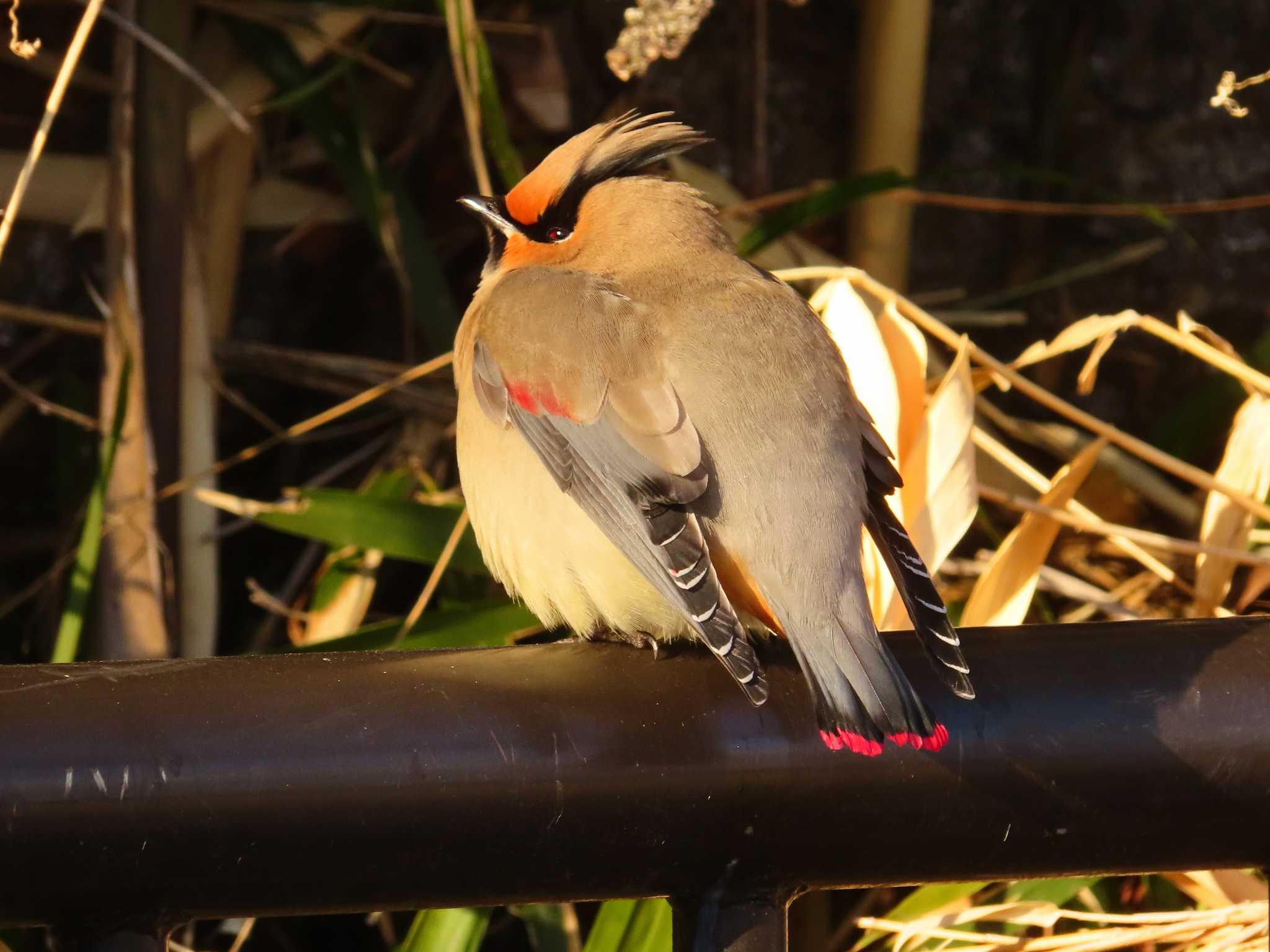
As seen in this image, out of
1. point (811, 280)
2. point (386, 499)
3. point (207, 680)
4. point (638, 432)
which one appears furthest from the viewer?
point (811, 280)

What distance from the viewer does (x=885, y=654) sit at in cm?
162

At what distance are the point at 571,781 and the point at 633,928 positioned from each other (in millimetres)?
1239

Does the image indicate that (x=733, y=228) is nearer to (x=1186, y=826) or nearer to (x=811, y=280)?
(x=811, y=280)

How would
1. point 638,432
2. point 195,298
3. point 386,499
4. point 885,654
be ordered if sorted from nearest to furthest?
1. point 885,654
2. point 638,432
3. point 386,499
4. point 195,298

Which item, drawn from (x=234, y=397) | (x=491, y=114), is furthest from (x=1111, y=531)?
(x=234, y=397)

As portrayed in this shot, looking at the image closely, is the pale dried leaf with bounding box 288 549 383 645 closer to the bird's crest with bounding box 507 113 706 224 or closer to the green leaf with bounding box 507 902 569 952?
the green leaf with bounding box 507 902 569 952

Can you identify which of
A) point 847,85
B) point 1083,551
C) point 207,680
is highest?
point 847,85

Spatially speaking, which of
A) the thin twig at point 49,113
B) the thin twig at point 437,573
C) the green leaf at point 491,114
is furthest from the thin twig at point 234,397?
the thin twig at point 49,113

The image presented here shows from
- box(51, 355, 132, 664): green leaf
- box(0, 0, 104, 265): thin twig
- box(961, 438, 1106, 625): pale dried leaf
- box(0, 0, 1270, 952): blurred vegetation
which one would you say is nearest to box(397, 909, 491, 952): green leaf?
box(0, 0, 1270, 952): blurred vegetation

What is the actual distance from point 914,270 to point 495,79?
46.6 inches

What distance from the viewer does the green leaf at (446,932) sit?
2428 millimetres

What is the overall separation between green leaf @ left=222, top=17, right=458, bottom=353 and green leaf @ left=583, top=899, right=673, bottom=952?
1.54m

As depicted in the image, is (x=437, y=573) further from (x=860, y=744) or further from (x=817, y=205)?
(x=860, y=744)

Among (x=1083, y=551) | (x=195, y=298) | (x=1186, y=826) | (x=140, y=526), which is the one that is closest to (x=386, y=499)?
(x=140, y=526)
